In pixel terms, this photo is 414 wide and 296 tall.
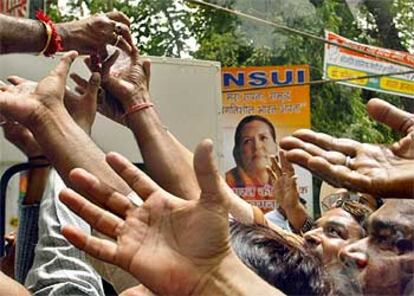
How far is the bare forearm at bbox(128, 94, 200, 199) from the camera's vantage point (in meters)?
1.29

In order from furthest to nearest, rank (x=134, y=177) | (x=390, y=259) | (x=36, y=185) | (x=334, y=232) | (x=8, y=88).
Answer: (x=334, y=232) → (x=36, y=185) → (x=390, y=259) → (x=8, y=88) → (x=134, y=177)

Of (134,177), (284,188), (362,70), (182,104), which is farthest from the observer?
(362,70)

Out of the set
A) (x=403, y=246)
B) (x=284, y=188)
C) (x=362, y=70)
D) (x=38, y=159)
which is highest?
(x=38, y=159)

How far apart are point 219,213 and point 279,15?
3279 millimetres

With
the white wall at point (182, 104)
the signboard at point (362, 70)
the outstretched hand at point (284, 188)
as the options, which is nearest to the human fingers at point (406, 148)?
the outstretched hand at point (284, 188)

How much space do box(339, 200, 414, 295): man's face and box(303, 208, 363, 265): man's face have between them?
0.77 ft

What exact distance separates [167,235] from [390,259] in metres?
0.51

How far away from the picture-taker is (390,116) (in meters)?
1.09

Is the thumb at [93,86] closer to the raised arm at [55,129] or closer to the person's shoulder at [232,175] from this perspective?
the raised arm at [55,129]

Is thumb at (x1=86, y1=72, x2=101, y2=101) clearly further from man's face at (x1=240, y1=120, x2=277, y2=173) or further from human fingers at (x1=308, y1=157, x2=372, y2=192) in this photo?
man's face at (x1=240, y1=120, x2=277, y2=173)

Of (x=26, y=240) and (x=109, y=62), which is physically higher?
(x=109, y=62)

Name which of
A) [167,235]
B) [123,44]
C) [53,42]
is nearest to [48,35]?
[53,42]

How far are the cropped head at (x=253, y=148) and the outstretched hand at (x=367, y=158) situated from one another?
236 cm

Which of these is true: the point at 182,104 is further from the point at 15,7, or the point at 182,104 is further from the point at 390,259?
the point at 390,259
